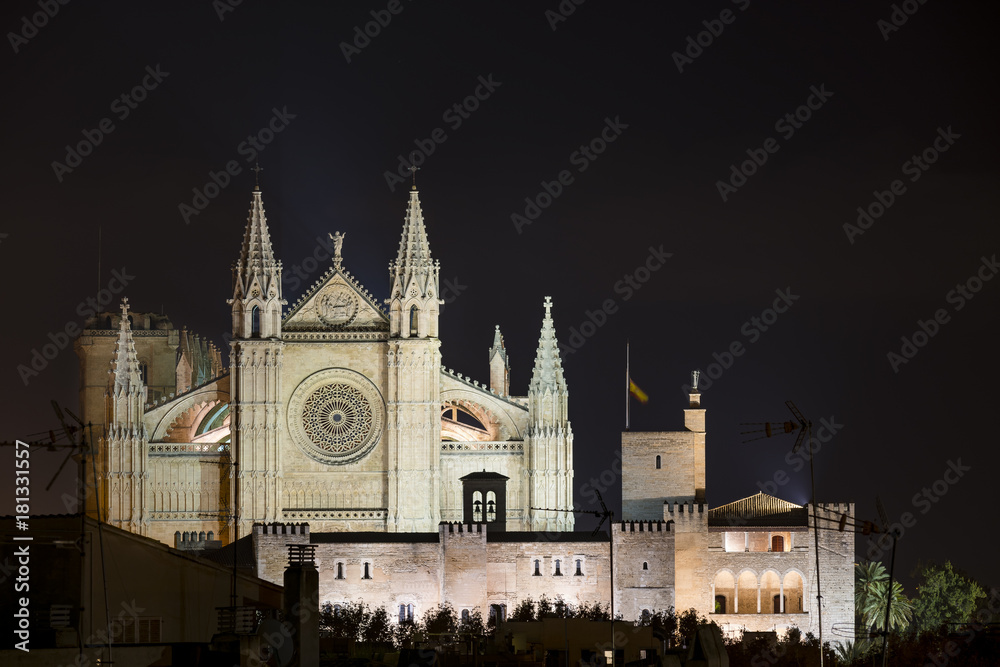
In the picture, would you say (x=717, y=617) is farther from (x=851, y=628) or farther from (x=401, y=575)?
(x=401, y=575)

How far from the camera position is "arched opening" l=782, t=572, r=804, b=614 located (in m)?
94.9

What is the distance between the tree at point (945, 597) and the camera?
117m

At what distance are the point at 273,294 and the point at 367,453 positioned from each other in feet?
Result: 28.9

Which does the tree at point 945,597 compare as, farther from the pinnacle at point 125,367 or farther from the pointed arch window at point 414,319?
the pinnacle at point 125,367

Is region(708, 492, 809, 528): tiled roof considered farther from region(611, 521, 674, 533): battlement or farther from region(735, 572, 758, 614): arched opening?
region(611, 521, 674, 533): battlement

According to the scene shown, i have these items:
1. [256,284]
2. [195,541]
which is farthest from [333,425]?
[195,541]

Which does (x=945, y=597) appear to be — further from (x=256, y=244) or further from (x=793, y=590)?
(x=256, y=244)

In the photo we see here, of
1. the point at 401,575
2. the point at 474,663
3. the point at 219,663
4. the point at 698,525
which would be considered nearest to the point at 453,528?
the point at 401,575

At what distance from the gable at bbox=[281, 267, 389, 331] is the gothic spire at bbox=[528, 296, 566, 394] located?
24.8ft

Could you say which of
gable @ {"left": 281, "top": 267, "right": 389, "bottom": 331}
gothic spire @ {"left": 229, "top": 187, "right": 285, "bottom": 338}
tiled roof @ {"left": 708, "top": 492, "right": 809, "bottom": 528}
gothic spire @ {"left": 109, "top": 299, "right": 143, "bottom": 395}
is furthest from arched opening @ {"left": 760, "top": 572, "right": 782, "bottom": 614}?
gothic spire @ {"left": 109, "top": 299, "right": 143, "bottom": 395}

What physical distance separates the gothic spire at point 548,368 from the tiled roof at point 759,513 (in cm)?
969

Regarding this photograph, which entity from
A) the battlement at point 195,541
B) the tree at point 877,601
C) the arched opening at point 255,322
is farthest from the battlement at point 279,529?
the tree at point 877,601

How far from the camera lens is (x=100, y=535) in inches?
2064

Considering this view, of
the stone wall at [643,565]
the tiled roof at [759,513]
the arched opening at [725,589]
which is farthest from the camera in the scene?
the tiled roof at [759,513]
